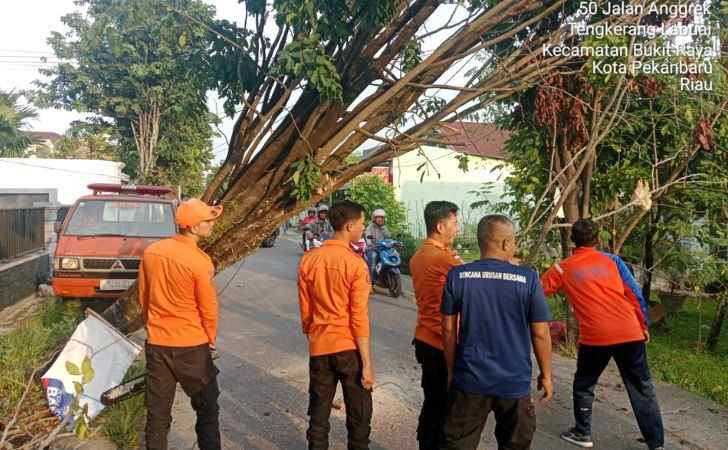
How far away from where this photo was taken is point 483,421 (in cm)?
316

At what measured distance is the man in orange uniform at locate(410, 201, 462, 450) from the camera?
12.4 ft

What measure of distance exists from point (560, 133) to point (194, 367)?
4.64m

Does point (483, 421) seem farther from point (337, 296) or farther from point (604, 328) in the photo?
point (604, 328)

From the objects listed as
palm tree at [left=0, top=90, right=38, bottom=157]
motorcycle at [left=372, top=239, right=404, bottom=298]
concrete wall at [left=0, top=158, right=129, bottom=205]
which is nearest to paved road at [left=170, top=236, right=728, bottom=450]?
motorcycle at [left=372, top=239, right=404, bottom=298]

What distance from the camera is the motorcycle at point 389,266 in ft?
36.7

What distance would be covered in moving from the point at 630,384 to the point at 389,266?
7147 mm

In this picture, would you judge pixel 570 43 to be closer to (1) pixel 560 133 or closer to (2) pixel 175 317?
(1) pixel 560 133

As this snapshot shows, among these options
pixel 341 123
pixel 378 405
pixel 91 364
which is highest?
pixel 341 123

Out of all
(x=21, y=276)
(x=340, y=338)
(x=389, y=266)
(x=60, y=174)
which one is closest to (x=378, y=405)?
(x=340, y=338)

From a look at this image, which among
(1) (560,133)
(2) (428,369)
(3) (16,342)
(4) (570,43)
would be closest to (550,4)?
(4) (570,43)

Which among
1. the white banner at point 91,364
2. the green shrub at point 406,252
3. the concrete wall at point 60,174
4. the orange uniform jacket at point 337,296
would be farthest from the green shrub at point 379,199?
the orange uniform jacket at point 337,296

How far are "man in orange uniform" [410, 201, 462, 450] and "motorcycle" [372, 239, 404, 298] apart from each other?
7.25 metres

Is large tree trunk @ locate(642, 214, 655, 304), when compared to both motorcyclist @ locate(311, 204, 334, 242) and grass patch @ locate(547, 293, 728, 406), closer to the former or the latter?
grass patch @ locate(547, 293, 728, 406)

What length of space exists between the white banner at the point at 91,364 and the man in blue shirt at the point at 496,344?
2.54 metres
